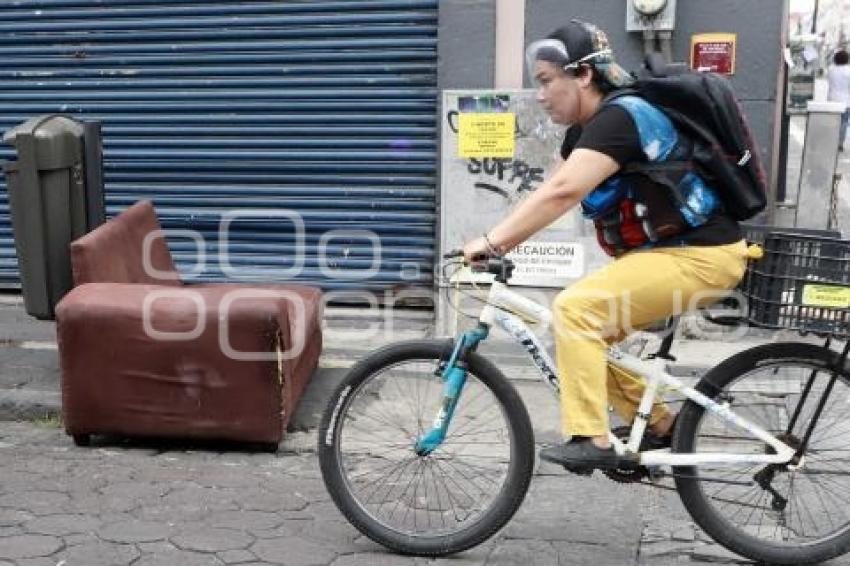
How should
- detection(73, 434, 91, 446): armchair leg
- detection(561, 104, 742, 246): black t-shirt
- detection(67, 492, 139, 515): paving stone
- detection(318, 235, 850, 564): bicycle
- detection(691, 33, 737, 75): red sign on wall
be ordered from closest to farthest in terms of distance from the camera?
detection(561, 104, 742, 246): black t-shirt → detection(318, 235, 850, 564): bicycle → detection(67, 492, 139, 515): paving stone → detection(73, 434, 91, 446): armchair leg → detection(691, 33, 737, 75): red sign on wall

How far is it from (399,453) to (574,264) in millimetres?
2245

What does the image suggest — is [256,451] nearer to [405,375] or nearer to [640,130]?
[405,375]

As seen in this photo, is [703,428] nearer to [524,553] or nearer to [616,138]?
[524,553]

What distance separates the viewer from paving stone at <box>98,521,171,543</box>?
151 inches

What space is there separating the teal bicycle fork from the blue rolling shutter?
10.4 ft

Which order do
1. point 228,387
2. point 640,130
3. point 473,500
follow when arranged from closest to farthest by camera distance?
point 640,130
point 473,500
point 228,387

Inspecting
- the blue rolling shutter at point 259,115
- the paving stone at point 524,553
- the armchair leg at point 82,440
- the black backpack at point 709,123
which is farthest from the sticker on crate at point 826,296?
the blue rolling shutter at point 259,115

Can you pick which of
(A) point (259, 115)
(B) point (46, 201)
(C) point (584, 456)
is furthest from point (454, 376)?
(A) point (259, 115)

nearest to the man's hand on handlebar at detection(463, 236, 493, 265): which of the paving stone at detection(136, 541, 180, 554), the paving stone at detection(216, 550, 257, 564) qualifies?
the paving stone at detection(216, 550, 257, 564)

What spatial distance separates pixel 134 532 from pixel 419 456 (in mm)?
1133

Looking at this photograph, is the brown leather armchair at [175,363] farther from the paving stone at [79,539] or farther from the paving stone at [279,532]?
the paving stone at [79,539]

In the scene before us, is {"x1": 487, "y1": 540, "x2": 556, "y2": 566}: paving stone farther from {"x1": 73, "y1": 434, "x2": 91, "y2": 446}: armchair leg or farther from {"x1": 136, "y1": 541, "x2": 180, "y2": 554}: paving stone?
{"x1": 73, "y1": 434, "x2": 91, "y2": 446}: armchair leg

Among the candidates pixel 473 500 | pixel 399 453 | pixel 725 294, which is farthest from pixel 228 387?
pixel 725 294

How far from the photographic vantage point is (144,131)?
7.05 metres
